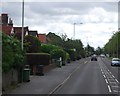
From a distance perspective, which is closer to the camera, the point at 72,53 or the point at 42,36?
the point at 72,53

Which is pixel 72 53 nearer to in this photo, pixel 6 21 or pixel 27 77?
pixel 6 21

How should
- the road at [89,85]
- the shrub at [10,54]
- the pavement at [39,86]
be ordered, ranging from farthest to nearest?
the shrub at [10,54] → the road at [89,85] → the pavement at [39,86]

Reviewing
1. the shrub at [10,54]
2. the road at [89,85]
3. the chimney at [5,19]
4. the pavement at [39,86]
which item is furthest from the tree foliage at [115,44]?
the shrub at [10,54]

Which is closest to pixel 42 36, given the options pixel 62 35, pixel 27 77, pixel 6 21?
pixel 62 35

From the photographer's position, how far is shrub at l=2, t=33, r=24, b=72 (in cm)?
2566

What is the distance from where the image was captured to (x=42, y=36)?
124688mm

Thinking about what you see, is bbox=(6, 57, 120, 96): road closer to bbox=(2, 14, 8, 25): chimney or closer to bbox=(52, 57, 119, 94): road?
bbox=(52, 57, 119, 94): road

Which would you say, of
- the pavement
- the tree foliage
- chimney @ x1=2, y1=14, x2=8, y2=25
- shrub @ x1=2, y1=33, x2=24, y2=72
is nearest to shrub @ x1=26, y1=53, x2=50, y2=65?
the pavement

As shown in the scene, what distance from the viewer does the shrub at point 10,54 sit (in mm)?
25656

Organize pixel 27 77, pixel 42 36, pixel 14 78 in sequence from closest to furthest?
1. pixel 14 78
2. pixel 27 77
3. pixel 42 36

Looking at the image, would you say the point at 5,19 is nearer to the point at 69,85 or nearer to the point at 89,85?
the point at 69,85

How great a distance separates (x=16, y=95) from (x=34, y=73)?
20111 mm

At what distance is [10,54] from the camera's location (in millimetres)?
26516

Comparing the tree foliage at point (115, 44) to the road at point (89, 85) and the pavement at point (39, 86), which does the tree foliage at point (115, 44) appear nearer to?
the road at point (89, 85)
